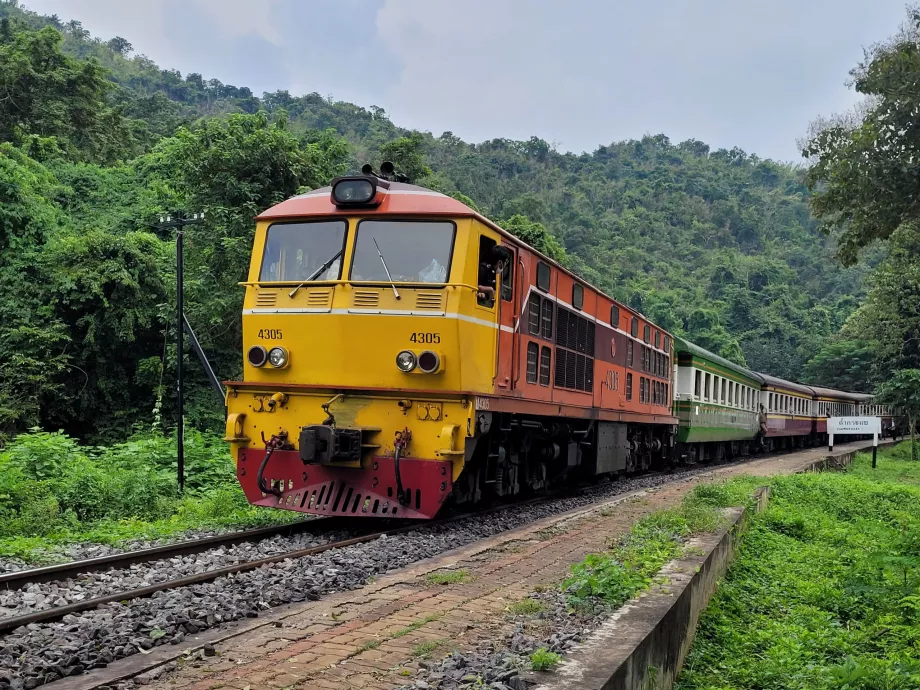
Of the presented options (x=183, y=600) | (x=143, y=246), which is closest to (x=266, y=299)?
(x=183, y=600)

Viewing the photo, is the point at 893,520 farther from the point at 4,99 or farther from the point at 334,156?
the point at 4,99

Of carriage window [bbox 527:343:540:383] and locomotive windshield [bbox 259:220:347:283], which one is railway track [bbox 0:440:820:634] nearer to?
carriage window [bbox 527:343:540:383]

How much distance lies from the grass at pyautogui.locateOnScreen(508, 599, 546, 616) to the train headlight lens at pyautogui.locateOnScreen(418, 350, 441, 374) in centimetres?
365

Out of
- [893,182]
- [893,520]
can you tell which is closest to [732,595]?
[893,520]

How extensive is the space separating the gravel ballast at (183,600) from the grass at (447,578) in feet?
2.03

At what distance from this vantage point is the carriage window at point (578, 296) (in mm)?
12359

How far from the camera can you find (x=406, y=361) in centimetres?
860

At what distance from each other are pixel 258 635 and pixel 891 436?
2086 inches

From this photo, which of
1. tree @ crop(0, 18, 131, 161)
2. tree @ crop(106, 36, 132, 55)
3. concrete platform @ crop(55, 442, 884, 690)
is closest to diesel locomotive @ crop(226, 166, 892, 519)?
concrete platform @ crop(55, 442, 884, 690)

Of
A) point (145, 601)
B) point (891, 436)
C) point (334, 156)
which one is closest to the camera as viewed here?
point (145, 601)

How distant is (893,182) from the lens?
1312 cm

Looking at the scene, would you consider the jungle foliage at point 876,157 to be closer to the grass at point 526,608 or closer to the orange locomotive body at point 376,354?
the orange locomotive body at point 376,354

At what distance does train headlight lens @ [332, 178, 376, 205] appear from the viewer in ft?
29.2

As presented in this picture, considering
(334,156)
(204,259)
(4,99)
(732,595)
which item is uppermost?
(4,99)
